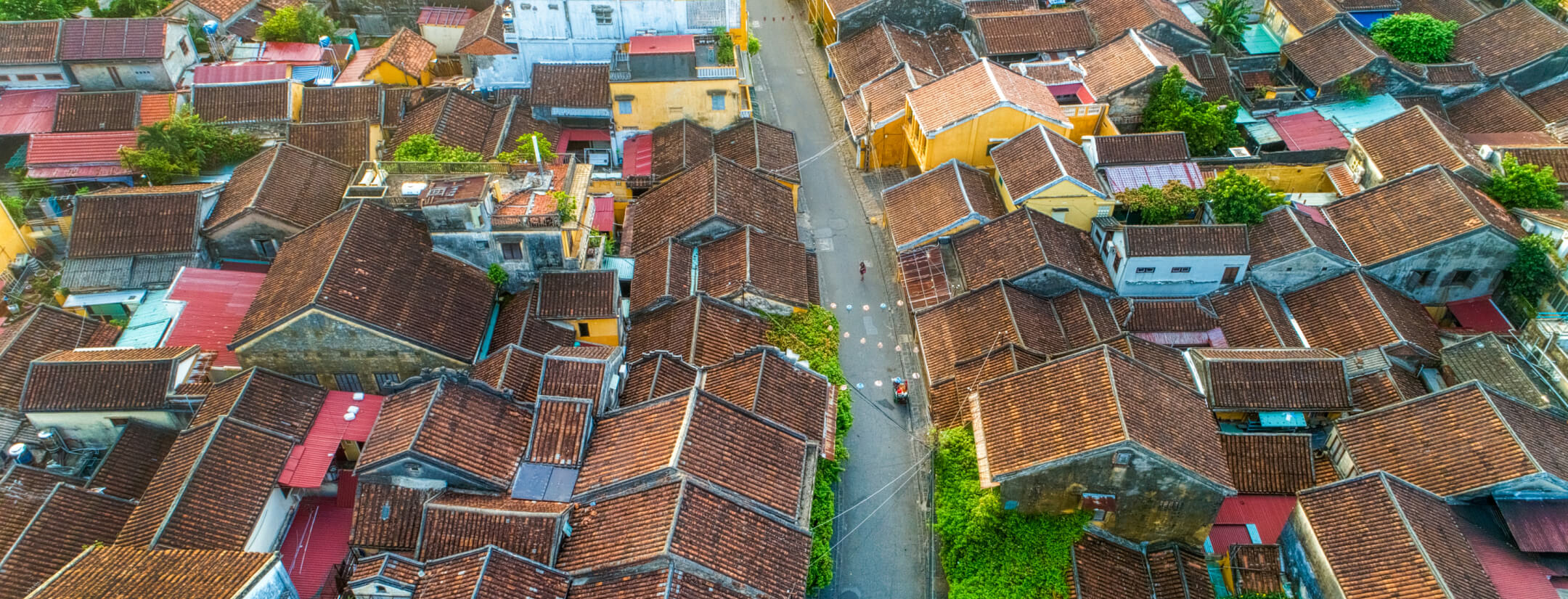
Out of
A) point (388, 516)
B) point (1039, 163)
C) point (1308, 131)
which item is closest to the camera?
point (388, 516)

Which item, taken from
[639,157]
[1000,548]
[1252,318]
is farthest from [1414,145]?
[639,157]

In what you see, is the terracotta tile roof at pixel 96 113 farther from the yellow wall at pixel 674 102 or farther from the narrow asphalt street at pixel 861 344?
the narrow asphalt street at pixel 861 344

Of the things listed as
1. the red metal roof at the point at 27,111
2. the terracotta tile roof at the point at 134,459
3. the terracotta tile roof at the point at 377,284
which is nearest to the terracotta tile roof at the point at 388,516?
the terracotta tile roof at the point at 377,284

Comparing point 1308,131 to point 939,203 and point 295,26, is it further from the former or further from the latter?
point 295,26

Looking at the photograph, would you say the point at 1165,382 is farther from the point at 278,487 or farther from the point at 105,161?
the point at 105,161

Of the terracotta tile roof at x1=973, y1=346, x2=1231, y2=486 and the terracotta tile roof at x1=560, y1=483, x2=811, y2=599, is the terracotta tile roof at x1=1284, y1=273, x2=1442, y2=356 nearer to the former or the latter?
the terracotta tile roof at x1=973, y1=346, x2=1231, y2=486

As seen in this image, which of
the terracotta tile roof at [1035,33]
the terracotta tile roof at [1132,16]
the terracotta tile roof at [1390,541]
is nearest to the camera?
the terracotta tile roof at [1390,541]

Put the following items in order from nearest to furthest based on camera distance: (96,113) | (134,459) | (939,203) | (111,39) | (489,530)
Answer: (489,530) < (134,459) < (939,203) < (96,113) < (111,39)
